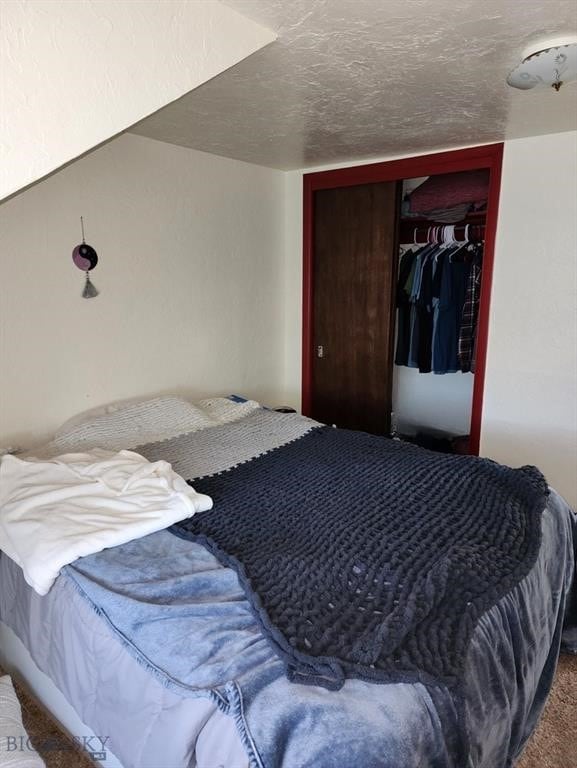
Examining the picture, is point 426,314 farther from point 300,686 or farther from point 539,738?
point 300,686

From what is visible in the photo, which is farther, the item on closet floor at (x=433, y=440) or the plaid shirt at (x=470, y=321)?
the item on closet floor at (x=433, y=440)

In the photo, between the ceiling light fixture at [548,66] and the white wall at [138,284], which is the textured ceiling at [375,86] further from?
the white wall at [138,284]

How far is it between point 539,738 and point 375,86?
228cm

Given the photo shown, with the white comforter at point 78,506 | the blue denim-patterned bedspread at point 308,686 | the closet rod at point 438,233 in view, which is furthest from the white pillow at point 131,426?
the closet rod at point 438,233

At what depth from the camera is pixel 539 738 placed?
1596mm

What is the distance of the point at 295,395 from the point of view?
3.72m

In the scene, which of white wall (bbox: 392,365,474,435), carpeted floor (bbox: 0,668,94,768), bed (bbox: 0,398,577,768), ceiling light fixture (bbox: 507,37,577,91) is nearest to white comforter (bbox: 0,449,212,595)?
bed (bbox: 0,398,577,768)

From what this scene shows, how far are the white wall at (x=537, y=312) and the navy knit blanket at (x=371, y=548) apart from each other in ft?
3.13

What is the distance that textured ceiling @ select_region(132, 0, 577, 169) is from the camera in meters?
1.34

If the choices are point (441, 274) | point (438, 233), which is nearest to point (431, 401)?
point (441, 274)

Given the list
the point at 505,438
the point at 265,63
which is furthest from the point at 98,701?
the point at 505,438

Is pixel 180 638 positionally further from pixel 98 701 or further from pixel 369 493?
pixel 369 493

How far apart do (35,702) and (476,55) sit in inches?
100

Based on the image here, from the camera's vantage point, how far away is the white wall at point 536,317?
255 cm
